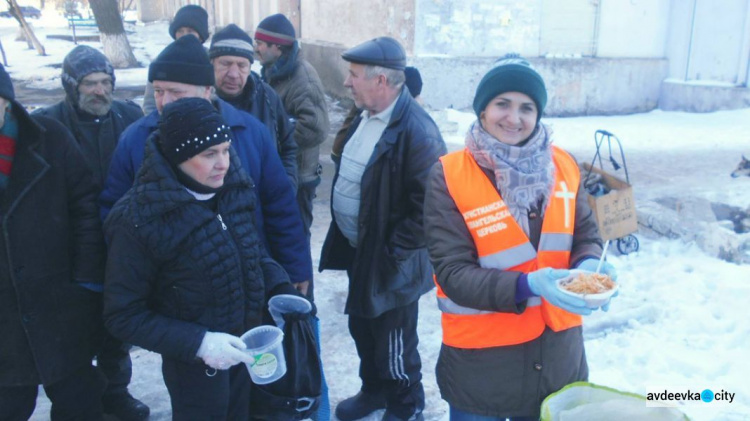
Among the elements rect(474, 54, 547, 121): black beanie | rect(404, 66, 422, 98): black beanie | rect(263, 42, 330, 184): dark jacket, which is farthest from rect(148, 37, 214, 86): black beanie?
rect(404, 66, 422, 98): black beanie

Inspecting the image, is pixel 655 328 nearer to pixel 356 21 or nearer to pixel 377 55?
pixel 377 55

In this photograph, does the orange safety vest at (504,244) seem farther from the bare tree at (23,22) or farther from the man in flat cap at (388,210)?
the bare tree at (23,22)

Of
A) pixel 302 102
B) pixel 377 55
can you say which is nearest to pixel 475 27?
pixel 302 102

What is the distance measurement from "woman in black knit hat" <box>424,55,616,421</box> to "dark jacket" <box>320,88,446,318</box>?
79 centimetres

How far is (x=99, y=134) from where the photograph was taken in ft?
11.7

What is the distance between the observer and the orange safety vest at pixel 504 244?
2.17 meters

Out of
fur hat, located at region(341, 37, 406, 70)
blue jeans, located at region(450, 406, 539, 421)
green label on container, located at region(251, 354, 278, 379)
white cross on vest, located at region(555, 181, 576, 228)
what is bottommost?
blue jeans, located at region(450, 406, 539, 421)

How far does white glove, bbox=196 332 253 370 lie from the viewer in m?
2.20

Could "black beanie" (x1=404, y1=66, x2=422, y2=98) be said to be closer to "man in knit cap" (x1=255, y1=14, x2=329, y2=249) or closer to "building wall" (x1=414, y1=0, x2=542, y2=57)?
"man in knit cap" (x1=255, y1=14, x2=329, y2=249)

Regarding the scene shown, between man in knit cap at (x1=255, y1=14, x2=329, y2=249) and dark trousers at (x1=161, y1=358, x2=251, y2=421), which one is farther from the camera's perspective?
man in knit cap at (x1=255, y1=14, x2=329, y2=249)

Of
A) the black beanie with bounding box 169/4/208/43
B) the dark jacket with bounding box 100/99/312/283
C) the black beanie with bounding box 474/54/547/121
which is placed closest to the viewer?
the black beanie with bounding box 474/54/547/121

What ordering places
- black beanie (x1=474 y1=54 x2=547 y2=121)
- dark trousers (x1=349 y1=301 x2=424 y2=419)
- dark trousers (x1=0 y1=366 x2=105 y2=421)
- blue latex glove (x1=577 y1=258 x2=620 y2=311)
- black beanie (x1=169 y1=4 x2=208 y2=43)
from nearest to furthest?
blue latex glove (x1=577 y1=258 x2=620 y2=311), black beanie (x1=474 y1=54 x2=547 y2=121), dark trousers (x1=0 y1=366 x2=105 y2=421), dark trousers (x1=349 y1=301 x2=424 y2=419), black beanie (x1=169 y1=4 x2=208 y2=43)

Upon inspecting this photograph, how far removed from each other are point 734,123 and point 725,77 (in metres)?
1.62

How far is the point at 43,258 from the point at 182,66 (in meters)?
0.96
